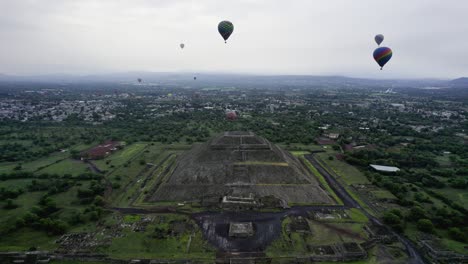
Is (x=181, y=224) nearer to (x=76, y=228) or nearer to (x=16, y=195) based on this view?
(x=76, y=228)

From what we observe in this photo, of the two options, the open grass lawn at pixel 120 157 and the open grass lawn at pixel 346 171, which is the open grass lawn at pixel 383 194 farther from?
the open grass lawn at pixel 120 157

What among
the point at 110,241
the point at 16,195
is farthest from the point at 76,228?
the point at 16,195

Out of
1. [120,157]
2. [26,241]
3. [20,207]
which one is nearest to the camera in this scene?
[26,241]

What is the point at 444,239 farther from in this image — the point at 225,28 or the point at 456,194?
the point at 225,28

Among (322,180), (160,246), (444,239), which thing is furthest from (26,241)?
(444,239)

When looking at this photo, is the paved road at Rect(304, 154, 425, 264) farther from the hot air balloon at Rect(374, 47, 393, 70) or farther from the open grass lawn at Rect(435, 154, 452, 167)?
the open grass lawn at Rect(435, 154, 452, 167)

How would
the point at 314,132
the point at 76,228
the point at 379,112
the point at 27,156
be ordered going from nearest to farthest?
the point at 76,228 < the point at 27,156 < the point at 314,132 < the point at 379,112
